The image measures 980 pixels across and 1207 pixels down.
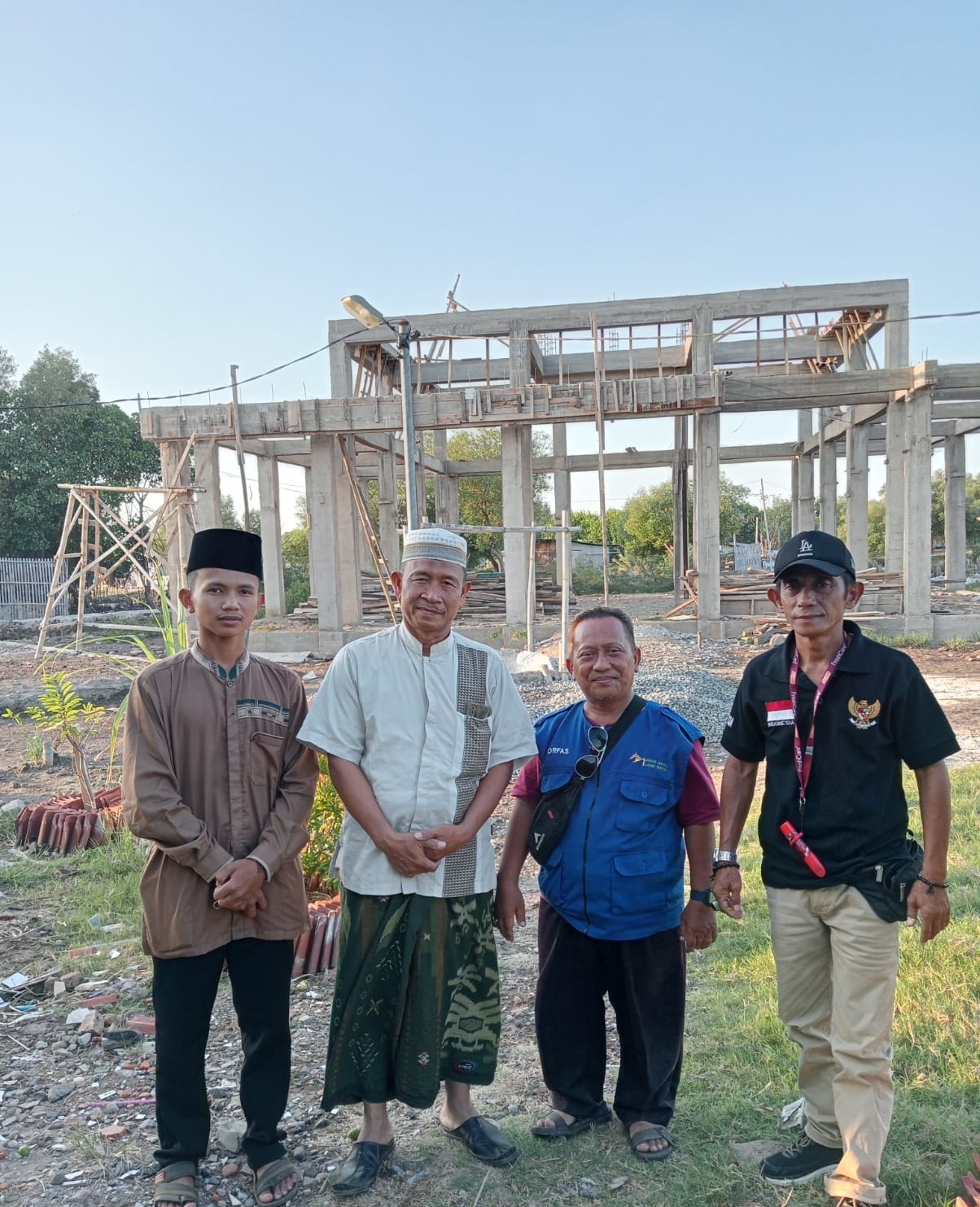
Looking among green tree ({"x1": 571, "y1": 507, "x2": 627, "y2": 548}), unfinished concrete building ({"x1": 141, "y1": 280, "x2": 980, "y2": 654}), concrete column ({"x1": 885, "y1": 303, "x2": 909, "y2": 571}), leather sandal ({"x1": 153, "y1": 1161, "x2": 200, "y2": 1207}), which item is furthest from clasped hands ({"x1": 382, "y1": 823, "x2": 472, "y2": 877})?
green tree ({"x1": 571, "y1": 507, "x2": 627, "y2": 548})

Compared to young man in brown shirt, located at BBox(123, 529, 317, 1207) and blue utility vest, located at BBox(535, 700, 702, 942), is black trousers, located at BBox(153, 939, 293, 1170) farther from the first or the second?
blue utility vest, located at BBox(535, 700, 702, 942)

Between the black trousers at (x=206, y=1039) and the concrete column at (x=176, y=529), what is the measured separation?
5.31 metres

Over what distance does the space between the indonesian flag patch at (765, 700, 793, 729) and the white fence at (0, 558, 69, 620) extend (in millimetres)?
26295

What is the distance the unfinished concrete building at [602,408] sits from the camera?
16375 millimetres

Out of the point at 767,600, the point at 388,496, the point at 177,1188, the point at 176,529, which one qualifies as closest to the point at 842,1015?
the point at 177,1188

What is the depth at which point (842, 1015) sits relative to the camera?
2.49 meters

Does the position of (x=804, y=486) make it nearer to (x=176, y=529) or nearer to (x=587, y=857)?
(x=176, y=529)

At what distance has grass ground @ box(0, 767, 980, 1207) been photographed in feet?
8.47

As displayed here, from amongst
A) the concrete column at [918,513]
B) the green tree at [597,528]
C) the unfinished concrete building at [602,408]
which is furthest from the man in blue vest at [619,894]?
the green tree at [597,528]

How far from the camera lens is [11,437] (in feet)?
94.9

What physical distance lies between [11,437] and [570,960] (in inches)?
1230

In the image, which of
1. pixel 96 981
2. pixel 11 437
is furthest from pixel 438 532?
pixel 11 437

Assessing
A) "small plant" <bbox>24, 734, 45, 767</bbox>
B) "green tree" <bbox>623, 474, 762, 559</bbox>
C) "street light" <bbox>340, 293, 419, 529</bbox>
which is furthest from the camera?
"green tree" <bbox>623, 474, 762, 559</bbox>

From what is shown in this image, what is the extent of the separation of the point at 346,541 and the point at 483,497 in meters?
19.3
